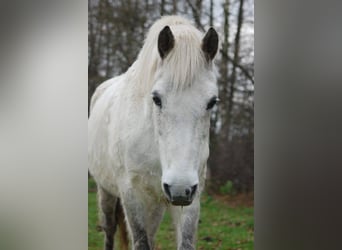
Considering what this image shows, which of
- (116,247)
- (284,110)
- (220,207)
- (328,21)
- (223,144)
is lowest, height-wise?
(116,247)

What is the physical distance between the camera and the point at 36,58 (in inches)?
117

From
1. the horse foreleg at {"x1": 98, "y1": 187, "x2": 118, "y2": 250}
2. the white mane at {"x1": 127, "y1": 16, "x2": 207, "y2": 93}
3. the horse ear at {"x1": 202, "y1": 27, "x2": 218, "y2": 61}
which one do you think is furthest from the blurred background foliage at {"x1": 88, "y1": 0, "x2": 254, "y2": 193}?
the horse foreleg at {"x1": 98, "y1": 187, "x2": 118, "y2": 250}

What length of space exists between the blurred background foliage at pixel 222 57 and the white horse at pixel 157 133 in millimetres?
183

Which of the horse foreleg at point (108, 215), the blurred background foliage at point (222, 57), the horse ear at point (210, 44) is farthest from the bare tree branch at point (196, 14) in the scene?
the horse foreleg at point (108, 215)

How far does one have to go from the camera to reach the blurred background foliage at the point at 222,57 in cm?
287

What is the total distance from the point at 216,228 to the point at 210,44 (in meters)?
1.13

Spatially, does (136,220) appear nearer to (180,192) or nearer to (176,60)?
(180,192)

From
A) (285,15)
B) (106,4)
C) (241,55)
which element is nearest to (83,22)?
(106,4)

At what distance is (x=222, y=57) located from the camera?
113 inches

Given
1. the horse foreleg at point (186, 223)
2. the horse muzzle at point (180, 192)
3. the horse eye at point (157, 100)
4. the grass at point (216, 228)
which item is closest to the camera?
the horse muzzle at point (180, 192)

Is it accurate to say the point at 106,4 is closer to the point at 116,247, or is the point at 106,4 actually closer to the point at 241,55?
the point at 241,55

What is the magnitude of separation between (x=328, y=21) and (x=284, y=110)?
0.59 meters

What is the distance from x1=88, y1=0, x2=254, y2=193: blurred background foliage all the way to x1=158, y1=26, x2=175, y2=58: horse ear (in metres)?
0.53

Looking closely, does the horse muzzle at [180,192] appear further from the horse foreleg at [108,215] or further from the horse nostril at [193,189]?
the horse foreleg at [108,215]
